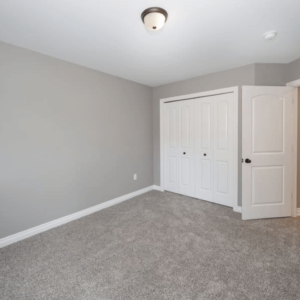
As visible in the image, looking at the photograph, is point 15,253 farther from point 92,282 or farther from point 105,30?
point 105,30

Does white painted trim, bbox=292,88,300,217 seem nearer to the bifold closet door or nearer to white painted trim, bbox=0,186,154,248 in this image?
the bifold closet door

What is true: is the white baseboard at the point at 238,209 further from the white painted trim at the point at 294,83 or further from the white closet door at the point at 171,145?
the white painted trim at the point at 294,83

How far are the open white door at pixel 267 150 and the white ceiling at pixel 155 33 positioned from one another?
23.0 inches

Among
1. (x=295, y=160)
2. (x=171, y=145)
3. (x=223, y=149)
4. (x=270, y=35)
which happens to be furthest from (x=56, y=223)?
(x=295, y=160)

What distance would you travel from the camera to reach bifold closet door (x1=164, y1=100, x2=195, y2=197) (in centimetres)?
370

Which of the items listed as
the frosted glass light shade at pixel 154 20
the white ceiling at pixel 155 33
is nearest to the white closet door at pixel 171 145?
the white ceiling at pixel 155 33

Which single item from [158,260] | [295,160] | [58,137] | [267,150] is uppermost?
[58,137]

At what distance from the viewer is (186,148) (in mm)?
3773

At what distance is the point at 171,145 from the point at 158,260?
8.20 ft

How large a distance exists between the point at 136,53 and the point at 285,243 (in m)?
3.02

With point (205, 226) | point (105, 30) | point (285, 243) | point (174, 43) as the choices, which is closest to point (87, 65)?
point (105, 30)

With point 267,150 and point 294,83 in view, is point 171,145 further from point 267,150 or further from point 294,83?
point 294,83

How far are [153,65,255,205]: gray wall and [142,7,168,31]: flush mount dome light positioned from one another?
1827 mm

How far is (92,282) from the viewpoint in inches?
63.6
